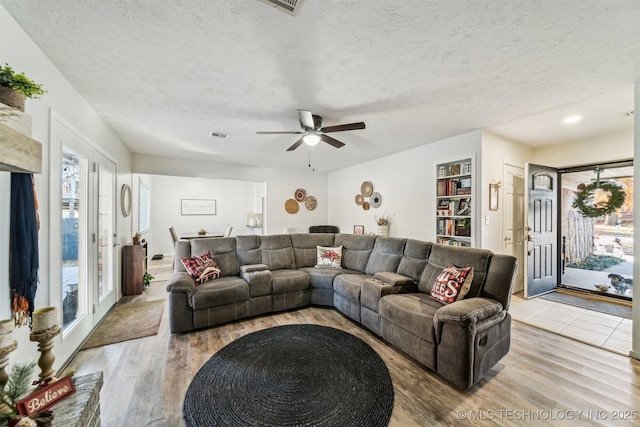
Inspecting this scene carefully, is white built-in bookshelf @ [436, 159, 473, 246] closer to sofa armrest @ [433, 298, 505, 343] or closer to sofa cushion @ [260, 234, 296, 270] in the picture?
sofa armrest @ [433, 298, 505, 343]

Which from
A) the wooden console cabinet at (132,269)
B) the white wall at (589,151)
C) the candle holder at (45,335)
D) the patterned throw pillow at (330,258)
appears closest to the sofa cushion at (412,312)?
the patterned throw pillow at (330,258)

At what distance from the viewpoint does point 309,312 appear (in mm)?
3439

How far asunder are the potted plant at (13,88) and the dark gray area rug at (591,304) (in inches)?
244

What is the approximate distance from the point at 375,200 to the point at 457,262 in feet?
9.02

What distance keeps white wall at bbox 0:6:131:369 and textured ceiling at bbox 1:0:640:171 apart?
0.09m

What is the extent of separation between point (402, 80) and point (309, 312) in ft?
9.99

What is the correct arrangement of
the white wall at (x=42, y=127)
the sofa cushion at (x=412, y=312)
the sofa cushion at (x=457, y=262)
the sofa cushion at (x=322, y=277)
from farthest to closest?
the sofa cushion at (x=322, y=277) < the sofa cushion at (x=457, y=262) < the sofa cushion at (x=412, y=312) < the white wall at (x=42, y=127)

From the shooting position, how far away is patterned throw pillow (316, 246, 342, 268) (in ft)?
13.0

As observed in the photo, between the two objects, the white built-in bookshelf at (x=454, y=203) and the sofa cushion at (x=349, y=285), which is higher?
the white built-in bookshelf at (x=454, y=203)

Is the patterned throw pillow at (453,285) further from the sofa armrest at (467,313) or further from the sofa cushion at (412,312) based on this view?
the sofa armrest at (467,313)

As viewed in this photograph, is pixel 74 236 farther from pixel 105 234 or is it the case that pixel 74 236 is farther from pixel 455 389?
pixel 455 389

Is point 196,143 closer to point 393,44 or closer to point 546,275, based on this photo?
point 393,44

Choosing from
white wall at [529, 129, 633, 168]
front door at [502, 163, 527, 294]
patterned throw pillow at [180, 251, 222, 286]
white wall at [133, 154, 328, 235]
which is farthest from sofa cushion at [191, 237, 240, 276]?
white wall at [529, 129, 633, 168]

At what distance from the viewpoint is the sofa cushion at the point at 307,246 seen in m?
4.11
